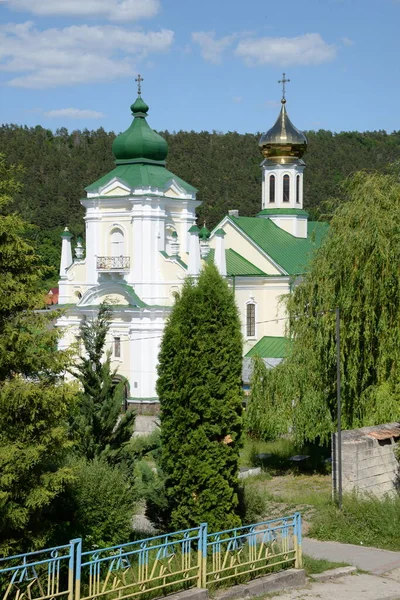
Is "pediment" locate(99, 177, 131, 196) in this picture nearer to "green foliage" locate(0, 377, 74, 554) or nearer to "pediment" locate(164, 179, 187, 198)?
"pediment" locate(164, 179, 187, 198)

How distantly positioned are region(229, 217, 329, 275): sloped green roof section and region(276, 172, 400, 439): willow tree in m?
18.4

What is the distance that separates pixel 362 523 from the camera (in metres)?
14.4

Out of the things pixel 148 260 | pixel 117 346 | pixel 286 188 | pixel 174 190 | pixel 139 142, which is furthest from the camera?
pixel 286 188

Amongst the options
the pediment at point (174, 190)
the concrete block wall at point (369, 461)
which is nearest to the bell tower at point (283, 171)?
the pediment at point (174, 190)

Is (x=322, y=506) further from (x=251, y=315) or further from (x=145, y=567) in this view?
(x=251, y=315)

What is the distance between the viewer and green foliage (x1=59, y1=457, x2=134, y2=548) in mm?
11938

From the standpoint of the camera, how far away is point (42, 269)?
10906 mm

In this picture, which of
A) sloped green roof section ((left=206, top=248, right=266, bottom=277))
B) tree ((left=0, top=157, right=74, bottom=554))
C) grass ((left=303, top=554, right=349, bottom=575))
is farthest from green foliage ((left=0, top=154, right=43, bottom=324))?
sloped green roof section ((left=206, top=248, right=266, bottom=277))

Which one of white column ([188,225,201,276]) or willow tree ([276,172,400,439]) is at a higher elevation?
white column ([188,225,201,276])

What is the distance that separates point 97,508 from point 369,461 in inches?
203

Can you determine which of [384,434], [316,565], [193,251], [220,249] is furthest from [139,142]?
[316,565]

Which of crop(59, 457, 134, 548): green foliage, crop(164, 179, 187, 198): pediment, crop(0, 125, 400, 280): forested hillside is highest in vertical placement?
crop(0, 125, 400, 280): forested hillside

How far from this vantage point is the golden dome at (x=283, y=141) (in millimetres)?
42344

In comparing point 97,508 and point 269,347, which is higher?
point 269,347
